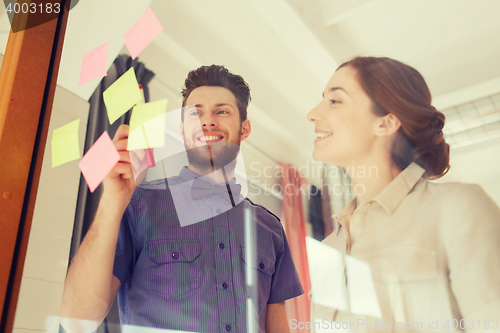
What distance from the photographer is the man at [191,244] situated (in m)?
0.86

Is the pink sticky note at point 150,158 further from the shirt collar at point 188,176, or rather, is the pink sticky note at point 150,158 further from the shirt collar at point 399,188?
the shirt collar at point 399,188

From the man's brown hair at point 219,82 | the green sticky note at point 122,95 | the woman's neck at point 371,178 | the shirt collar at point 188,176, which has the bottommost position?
the woman's neck at point 371,178

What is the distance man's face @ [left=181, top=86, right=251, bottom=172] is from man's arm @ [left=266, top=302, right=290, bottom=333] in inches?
14.1

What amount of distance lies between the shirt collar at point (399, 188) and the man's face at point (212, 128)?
1.21 ft

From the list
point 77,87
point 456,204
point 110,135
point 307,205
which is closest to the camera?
point 456,204

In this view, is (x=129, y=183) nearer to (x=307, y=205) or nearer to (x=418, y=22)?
(x=307, y=205)

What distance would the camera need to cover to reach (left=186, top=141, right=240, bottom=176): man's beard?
37.6 inches

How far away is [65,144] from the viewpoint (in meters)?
A: 1.13

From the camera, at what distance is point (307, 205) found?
0.81 m

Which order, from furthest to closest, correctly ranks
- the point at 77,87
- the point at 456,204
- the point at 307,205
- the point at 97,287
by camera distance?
the point at 77,87
the point at 97,287
the point at 307,205
the point at 456,204

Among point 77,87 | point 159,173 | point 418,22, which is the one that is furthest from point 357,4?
point 77,87

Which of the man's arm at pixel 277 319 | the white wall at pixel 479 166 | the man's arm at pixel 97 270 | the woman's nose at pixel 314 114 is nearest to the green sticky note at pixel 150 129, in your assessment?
the man's arm at pixel 97 270

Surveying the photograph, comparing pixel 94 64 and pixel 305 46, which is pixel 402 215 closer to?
pixel 305 46

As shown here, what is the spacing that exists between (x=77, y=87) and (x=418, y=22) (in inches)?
39.1
